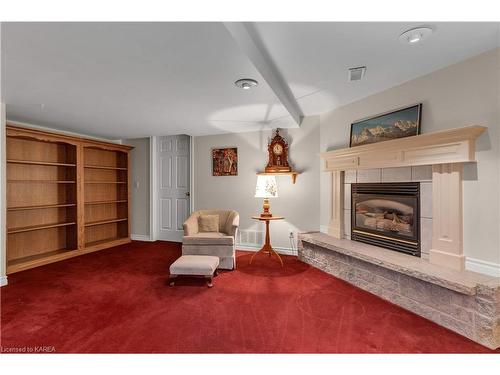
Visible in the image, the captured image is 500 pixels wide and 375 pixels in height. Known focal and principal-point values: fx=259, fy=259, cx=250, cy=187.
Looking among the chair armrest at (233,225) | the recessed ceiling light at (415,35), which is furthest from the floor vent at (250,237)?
the recessed ceiling light at (415,35)

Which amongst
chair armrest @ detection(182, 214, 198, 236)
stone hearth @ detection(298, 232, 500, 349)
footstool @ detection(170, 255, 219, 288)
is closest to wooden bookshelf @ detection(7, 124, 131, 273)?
chair armrest @ detection(182, 214, 198, 236)

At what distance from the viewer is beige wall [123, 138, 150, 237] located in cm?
557

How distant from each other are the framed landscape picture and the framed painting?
6.91ft

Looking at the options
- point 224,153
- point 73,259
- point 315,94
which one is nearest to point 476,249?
point 315,94

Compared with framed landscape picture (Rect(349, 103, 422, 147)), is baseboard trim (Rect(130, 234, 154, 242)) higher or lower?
lower

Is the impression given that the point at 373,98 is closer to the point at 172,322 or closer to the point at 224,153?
the point at 224,153

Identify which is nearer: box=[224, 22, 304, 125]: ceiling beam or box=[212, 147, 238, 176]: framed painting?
box=[224, 22, 304, 125]: ceiling beam

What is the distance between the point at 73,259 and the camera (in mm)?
4180

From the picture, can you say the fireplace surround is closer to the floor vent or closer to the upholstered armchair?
the upholstered armchair

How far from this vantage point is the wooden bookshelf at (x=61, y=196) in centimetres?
384

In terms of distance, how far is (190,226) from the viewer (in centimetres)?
385

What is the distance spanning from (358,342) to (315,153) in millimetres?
Result: 2849

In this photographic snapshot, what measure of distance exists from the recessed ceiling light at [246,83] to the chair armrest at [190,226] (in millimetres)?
2099

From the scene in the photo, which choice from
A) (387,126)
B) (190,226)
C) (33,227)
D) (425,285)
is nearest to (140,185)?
(33,227)
